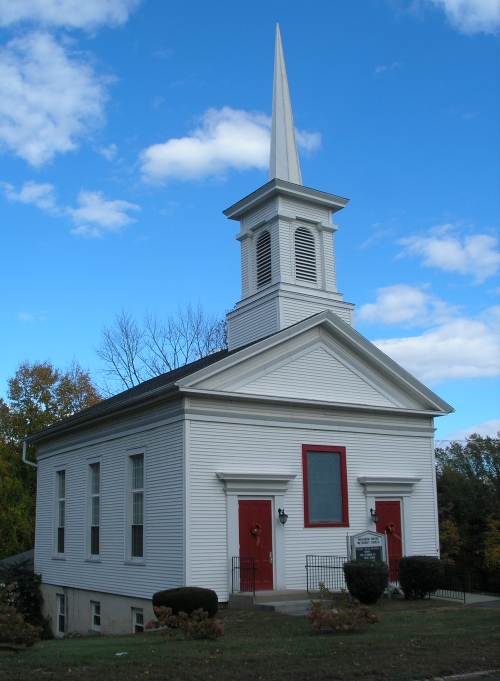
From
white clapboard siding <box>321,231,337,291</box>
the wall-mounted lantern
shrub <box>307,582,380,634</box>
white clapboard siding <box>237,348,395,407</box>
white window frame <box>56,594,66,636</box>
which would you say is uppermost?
white clapboard siding <box>321,231,337,291</box>

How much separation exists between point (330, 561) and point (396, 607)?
3.24 metres

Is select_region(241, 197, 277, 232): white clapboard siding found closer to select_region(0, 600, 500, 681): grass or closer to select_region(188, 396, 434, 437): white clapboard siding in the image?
select_region(188, 396, 434, 437): white clapboard siding

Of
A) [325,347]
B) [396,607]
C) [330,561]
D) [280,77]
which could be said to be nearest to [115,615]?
[330,561]

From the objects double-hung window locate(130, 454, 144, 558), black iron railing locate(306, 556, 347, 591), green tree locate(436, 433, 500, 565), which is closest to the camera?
black iron railing locate(306, 556, 347, 591)

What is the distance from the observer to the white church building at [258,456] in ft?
64.5

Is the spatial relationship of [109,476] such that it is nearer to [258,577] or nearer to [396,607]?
[258,577]

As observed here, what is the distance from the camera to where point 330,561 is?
21.2m

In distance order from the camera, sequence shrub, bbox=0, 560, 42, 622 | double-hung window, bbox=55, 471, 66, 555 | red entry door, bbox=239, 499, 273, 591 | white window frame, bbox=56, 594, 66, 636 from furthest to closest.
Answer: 1. shrub, bbox=0, 560, 42, 622
2. double-hung window, bbox=55, 471, 66, 555
3. white window frame, bbox=56, 594, 66, 636
4. red entry door, bbox=239, 499, 273, 591

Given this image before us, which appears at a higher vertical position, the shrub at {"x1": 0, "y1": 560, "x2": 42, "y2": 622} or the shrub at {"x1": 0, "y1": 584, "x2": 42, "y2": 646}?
the shrub at {"x1": 0, "y1": 584, "x2": 42, "y2": 646}

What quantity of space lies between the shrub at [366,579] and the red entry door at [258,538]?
2.37m

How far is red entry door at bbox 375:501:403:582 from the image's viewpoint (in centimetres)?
2288

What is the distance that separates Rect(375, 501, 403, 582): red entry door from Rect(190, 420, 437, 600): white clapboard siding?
0.59m

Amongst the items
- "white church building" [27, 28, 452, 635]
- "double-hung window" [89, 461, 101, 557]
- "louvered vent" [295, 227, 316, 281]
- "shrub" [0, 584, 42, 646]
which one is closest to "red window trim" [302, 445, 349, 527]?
"white church building" [27, 28, 452, 635]

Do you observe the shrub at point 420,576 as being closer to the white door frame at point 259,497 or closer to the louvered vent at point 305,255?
the white door frame at point 259,497
